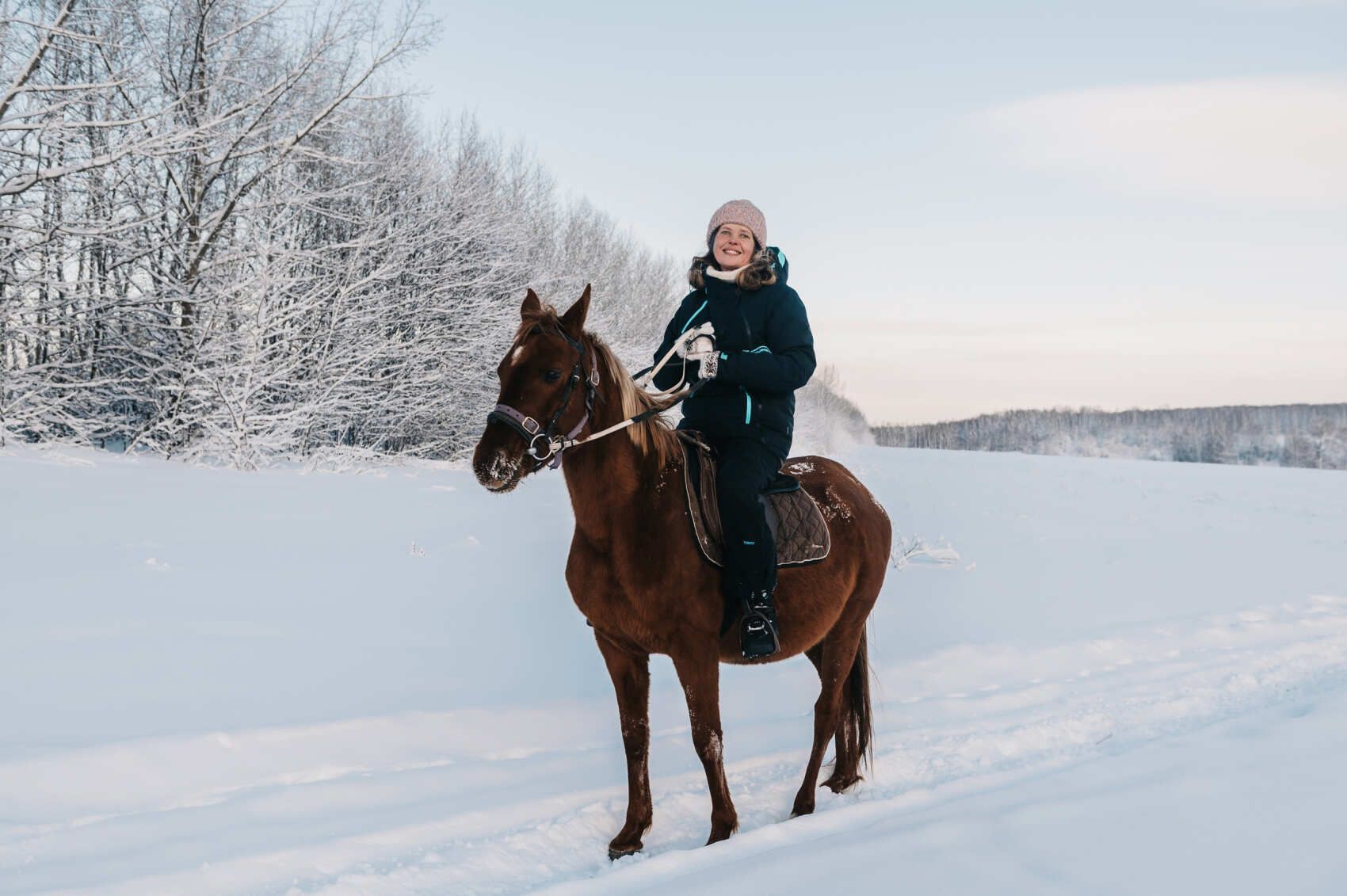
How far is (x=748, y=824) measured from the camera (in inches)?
151

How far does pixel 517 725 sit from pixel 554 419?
2.53 meters

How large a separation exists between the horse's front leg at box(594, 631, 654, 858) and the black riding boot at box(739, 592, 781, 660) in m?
0.46

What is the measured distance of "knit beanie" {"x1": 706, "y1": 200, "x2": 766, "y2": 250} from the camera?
400cm

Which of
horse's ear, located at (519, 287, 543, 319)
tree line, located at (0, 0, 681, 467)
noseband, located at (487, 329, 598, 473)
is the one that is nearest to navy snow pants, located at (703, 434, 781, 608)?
noseband, located at (487, 329, 598, 473)

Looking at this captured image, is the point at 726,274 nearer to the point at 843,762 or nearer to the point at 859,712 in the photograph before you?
the point at 859,712

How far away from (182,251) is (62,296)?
284 centimetres

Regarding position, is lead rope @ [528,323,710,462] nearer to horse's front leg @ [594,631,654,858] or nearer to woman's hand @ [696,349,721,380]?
woman's hand @ [696,349,721,380]

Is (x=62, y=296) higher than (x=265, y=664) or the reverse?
higher

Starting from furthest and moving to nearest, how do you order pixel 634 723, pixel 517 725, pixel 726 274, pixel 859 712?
pixel 517 725
pixel 859 712
pixel 726 274
pixel 634 723

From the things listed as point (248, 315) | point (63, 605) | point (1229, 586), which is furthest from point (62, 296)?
point (1229, 586)

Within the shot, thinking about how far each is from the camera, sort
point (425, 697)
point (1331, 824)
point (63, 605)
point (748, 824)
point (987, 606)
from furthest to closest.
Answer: point (987, 606) < point (63, 605) < point (425, 697) < point (748, 824) < point (1331, 824)

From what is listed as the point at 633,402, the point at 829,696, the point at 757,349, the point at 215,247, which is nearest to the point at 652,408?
the point at 633,402

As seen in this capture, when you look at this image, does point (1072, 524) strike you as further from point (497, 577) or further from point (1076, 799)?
point (1076, 799)

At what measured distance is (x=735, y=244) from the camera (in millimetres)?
3965
